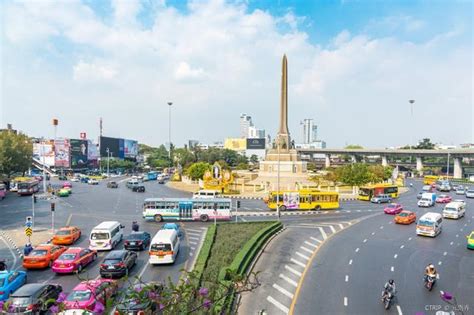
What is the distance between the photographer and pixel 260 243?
22500 millimetres

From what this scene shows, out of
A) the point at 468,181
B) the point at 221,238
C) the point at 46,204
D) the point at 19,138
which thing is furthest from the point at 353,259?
the point at 468,181

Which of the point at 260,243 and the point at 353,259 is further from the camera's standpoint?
the point at 260,243

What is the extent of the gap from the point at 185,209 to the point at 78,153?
75.7 metres

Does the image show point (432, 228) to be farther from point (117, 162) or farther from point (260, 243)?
point (117, 162)

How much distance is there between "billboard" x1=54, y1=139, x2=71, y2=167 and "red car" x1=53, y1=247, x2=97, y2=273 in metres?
81.3

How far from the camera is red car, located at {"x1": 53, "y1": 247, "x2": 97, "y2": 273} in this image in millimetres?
18406

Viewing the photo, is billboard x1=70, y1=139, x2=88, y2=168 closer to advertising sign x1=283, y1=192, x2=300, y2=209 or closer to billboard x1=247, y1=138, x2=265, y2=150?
advertising sign x1=283, y1=192, x2=300, y2=209

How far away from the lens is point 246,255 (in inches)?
754

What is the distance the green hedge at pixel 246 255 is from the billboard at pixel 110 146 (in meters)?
90.9

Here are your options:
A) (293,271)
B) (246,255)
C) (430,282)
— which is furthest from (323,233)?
(430,282)

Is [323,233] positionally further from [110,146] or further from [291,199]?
[110,146]

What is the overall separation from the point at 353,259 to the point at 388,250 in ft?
11.9

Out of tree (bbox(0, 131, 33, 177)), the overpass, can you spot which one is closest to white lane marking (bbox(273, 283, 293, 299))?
tree (bbox(0, 131, 33, 177))

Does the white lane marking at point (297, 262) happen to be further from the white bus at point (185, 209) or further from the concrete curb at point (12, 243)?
the concrete curb at point (12, 243)
